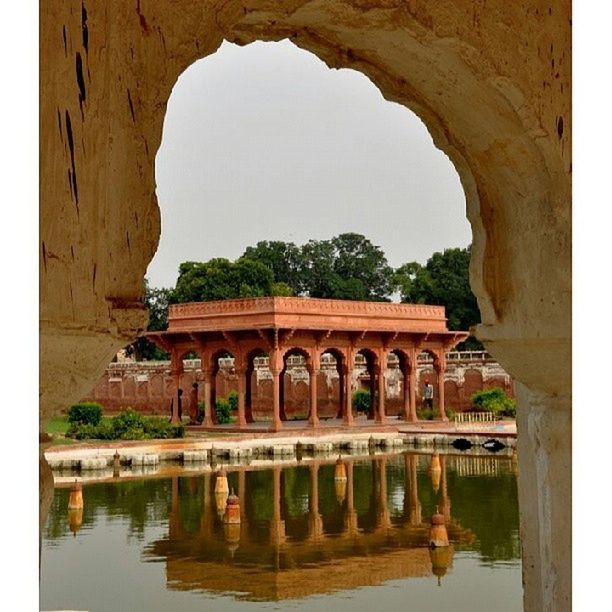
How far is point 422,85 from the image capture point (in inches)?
110

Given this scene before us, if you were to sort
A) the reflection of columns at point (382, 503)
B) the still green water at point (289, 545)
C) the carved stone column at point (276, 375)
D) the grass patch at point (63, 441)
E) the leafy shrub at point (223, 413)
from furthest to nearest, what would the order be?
1. the leafy shrub at point (223, 413)
2. the carved stone column at point (276, 375)
3. the grass patch at point (63, 441)
4. the reflection of columns at point (382, 503)
5. the still green water at point (289, 545)

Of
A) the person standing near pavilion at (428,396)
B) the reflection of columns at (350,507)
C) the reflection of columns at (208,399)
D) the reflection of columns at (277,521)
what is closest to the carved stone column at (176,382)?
the reflection of columns at (208,399)

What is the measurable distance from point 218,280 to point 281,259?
22.0 feet

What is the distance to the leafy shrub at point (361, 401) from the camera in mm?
27641

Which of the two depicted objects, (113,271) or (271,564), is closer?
(113,271)

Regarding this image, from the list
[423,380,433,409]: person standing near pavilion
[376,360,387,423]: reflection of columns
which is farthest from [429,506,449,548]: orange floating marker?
[423,380,433,409]: person standing near pavilion

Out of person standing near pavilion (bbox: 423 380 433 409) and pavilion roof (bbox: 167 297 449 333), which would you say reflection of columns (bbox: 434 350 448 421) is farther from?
person standing near pavilion (bbox: 423 380 433 409)

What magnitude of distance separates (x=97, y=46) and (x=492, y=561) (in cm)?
950

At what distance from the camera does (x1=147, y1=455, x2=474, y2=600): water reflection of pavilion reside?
10.1 metres

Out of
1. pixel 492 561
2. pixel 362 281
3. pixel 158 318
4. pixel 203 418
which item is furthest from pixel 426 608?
pixel 362 281

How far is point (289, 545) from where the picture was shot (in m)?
11.8

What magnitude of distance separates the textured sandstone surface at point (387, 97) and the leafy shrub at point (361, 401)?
24749mm

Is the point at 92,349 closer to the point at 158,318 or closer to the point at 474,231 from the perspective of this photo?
the point at 474,231

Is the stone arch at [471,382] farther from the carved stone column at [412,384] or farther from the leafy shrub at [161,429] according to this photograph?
the leafy shrub at [161,429]
